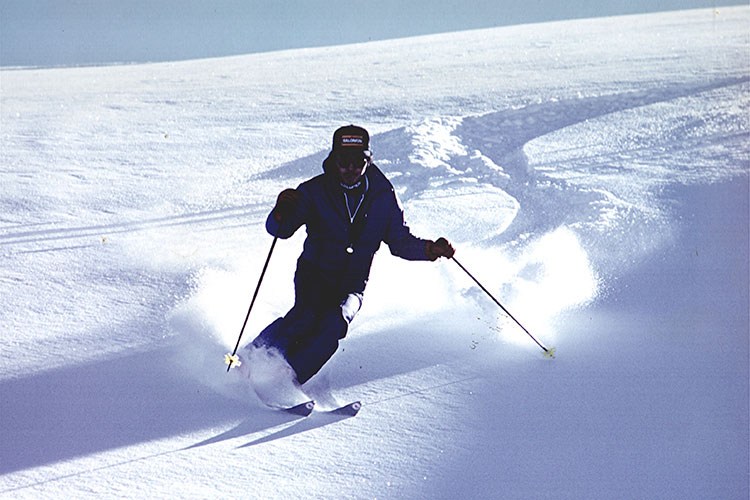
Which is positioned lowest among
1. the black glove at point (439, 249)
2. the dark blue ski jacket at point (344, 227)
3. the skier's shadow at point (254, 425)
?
the skier's shadow at point (254, 425)

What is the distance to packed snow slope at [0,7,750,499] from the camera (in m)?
2.35

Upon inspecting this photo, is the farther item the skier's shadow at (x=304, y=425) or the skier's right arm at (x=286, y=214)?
the skier's right arm at (x=286, y=214)

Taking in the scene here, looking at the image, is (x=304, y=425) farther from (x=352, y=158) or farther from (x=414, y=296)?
(x=414, y=296)

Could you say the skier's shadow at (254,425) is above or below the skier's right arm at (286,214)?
Answer: below

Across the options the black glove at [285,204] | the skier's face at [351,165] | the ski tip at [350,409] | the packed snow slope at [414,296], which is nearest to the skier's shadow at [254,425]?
the packed snow slope at [414,296]

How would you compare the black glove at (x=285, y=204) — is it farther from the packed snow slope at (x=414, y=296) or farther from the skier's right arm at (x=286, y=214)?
the packed snow slope at (x=414, y=296)

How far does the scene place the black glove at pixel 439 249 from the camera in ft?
9.25

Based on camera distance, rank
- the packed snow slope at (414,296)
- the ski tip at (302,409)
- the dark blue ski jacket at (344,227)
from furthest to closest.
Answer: the dark blue ski jacket at (344,227) → the ski tip at (302,409) → the packed snow slope at (414,296)

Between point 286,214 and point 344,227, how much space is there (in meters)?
0.23

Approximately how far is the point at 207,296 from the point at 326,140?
3.09 m

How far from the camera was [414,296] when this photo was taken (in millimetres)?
3689

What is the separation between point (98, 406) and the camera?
260 centimetres

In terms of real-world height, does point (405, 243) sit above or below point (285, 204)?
below

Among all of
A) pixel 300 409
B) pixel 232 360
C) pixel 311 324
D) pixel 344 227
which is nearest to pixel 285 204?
pixel 344 227
